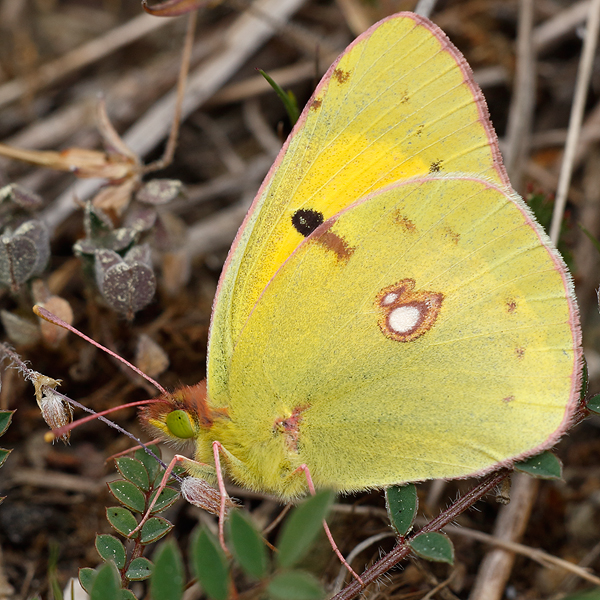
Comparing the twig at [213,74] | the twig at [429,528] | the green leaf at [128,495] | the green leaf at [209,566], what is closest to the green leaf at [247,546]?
the green leaf at [209,566]

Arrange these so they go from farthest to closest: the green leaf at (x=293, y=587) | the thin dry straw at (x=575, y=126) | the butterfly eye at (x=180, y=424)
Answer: the thin dry straw at (x=575, y=126), the butterfly eye at (x=180, y=424), the green leaf at (x=293, y=587)

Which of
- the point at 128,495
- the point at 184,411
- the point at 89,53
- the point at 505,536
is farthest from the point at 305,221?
the point at 89,53

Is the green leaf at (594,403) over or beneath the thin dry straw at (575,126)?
beneath

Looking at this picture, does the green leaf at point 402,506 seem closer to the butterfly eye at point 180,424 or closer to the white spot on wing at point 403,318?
the white spot on wing at point 403,318

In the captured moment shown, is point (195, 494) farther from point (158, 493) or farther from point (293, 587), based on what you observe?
point (293, 587)

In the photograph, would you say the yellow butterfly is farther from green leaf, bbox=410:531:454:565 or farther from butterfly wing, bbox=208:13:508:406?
green leaf, bbox=410:531:454:565

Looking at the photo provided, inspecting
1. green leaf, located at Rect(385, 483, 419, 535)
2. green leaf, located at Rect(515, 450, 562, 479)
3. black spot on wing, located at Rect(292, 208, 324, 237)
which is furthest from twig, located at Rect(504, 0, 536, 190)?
green leaf, located at Rect(385, 483, 419, 535)

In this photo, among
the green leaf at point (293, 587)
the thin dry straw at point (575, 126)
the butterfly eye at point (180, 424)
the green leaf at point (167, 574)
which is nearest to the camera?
the green leaf at point (293, 587)
